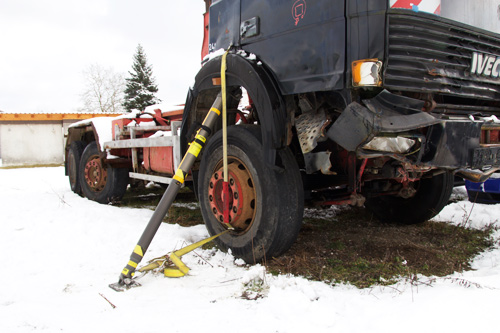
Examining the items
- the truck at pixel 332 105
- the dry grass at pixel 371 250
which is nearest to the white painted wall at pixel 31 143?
the dry grass at pixel 371 250

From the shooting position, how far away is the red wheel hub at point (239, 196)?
298 cm

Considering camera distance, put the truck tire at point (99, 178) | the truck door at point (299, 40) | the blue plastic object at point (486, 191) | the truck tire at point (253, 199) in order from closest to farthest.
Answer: the truck door at point (299, 40) < the truck tire at point (253, 199) < the blue plastic object at point (486, 191) < the truck tire at point (99, 178)

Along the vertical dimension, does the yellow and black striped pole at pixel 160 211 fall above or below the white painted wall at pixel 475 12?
below

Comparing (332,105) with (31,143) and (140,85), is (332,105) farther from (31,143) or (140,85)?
(140,85)

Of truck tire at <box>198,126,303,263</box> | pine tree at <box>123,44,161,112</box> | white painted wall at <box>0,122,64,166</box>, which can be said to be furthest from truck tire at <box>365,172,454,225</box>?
pine tree at <box>123,44,161,112</box>

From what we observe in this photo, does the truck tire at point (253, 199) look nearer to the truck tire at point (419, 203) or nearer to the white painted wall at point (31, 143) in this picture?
the truck tire at point (419, 203)

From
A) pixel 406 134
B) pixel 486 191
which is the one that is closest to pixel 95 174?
pixel 406 134

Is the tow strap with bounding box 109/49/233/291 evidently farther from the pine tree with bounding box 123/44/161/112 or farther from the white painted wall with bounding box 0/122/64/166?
the pine tree with bounding box 123/44/161/112

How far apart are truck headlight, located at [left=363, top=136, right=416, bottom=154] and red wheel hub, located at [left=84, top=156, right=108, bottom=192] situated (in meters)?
4.87

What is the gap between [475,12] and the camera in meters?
2.59

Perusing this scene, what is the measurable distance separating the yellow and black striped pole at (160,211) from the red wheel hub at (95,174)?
3.45m

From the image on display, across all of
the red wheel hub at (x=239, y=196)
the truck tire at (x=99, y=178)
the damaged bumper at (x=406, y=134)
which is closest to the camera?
the damaged bumper at (x=406, y=134)

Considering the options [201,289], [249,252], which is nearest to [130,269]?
[201,289]

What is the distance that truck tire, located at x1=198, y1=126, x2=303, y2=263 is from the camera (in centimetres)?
276
